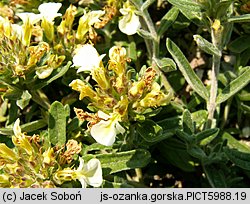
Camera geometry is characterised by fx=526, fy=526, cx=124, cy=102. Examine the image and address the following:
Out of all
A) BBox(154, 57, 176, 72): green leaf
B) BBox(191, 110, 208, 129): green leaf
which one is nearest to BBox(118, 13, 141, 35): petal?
BBox(154, 57, 176, 72): green leaf

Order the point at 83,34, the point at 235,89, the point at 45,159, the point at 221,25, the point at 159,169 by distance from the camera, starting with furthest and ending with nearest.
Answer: the point at 159,169 < the point at 83,34 < the point at 235,89 < the point at 221,25 < the point at 45,159

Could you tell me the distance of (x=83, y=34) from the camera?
13.0 ft

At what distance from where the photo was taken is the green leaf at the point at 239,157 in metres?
3.65

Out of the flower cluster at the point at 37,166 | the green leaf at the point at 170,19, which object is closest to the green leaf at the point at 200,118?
the green leaf at the point at 170,19

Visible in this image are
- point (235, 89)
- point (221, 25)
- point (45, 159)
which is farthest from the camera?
point (235, 89)

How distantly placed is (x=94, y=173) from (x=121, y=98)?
479 mm

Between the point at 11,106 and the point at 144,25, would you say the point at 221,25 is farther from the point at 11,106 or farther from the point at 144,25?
the point at 11,106

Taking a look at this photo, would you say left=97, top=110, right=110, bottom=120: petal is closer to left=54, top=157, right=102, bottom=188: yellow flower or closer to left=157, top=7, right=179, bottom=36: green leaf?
left=54, top=157, right=102, bottom=188: yellow flower

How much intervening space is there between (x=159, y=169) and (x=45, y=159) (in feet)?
4.84

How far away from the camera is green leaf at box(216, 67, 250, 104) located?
3.56m

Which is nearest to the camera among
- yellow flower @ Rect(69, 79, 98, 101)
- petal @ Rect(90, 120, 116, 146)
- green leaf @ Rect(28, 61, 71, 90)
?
petal @ Rect(90, 120, 116, 146)

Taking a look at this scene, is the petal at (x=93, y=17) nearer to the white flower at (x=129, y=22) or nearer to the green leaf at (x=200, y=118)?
the white flower at (x=129, y=22)

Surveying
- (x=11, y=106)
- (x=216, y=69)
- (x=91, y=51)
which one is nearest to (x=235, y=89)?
(x=216, y=69)

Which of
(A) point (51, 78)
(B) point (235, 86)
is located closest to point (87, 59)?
(A) point (51, 78)
